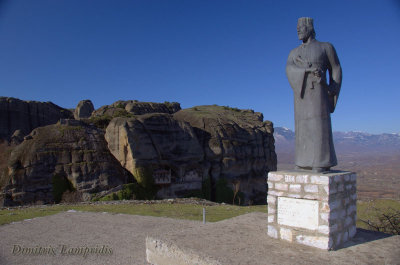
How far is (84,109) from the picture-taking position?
156ft

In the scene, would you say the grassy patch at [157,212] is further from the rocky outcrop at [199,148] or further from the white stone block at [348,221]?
the rocky outcrop at [199,148]

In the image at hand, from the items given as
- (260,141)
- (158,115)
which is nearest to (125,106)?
(158,115)

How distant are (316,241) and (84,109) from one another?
4742 cm

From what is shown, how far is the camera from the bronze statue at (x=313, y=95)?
5816mm

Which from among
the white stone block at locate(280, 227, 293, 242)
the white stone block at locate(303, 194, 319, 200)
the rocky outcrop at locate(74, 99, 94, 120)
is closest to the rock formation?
the rocky outcrop at locate(74, 99, 94, 120)

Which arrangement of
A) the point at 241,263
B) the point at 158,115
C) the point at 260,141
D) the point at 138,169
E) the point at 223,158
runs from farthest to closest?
the point at 260,141, the point at 223,158, the point at 158,115, the point at 138,169, the point at 241,263

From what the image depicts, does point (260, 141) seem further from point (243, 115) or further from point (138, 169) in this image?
point (138, 169)

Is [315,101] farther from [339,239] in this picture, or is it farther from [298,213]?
[339,239]

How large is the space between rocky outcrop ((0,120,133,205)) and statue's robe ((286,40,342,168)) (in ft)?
68.2

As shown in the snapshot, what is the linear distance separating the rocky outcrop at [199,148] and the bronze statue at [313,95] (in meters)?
22.4

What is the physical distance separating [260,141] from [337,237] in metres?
35.2

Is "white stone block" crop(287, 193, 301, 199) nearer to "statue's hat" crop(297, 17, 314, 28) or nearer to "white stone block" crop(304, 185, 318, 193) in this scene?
"white stone block" crop(304, 185, 318, 193)

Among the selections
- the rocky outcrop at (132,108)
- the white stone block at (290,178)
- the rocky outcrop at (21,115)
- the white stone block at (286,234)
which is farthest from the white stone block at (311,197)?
the rocky outcrop at (21,115)

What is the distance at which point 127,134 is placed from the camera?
26875mm
